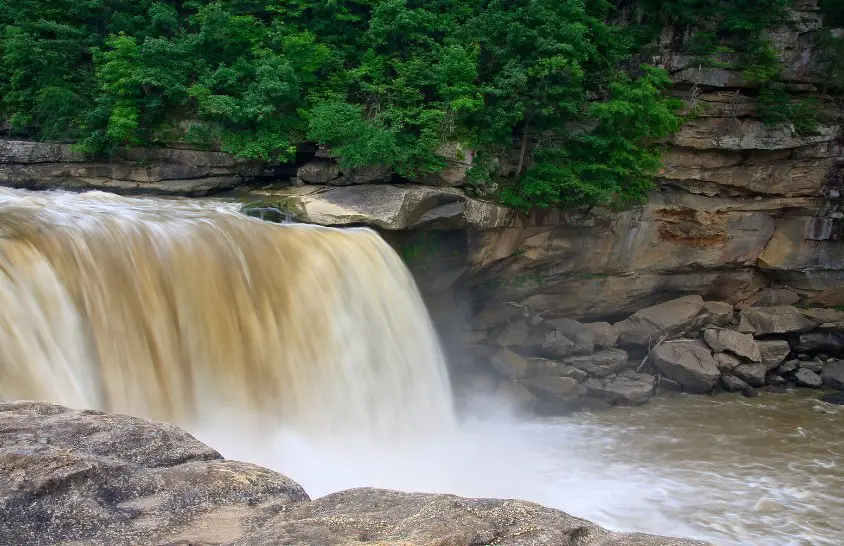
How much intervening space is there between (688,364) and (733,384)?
0.97 meters

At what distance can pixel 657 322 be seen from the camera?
1468cm

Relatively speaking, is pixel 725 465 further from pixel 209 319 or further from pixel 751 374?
pixel 209 319

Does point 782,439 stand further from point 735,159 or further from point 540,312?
point 735,159

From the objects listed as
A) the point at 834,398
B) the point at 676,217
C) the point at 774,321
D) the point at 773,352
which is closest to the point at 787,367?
the point at 773,352

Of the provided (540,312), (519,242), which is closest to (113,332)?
(519,242)

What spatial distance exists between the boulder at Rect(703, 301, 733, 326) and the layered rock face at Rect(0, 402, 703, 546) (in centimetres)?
1357

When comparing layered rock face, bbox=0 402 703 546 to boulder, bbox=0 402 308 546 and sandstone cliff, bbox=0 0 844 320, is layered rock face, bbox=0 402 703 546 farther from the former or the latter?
sandstone cliff, bbox=0 0 844 320

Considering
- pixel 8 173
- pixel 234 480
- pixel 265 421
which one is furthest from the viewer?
pixel 8 173

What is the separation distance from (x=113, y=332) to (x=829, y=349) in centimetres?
1495

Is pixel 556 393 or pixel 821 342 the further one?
pixel 821 342

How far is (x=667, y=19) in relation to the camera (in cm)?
1559

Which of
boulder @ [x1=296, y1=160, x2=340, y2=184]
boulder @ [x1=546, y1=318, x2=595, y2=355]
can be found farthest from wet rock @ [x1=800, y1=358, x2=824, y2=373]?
boulder @ [x1=296, y1=160, x2=340, y2=184]

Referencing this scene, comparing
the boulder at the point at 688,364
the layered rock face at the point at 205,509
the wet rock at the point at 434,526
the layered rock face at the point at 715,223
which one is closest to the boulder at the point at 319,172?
the layered rock face at the point at 715,223

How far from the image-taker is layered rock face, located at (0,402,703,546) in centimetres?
240
